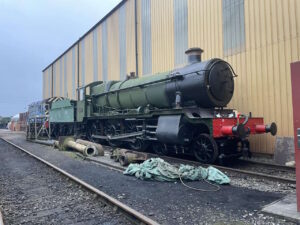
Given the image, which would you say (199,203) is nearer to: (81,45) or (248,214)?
(248,214)

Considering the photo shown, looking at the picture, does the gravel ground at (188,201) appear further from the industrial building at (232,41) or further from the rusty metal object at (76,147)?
the industrial building at (232,41)

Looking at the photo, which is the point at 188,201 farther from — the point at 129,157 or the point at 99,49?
the point at 99,49

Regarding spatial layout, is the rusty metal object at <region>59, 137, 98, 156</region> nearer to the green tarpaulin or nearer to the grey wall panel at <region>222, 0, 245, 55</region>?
the green tarpaulin

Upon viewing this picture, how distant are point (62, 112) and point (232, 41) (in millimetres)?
11493

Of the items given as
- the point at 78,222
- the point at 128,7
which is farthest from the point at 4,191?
the point at 128,7

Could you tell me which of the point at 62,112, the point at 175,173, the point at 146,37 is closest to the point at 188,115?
the point at 175,173

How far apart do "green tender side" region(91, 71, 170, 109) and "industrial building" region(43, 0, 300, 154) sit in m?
2.98

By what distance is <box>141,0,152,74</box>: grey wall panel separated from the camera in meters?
15.8

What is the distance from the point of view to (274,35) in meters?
9.11

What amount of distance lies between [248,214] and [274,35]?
7078 millimetres

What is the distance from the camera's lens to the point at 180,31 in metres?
13.4

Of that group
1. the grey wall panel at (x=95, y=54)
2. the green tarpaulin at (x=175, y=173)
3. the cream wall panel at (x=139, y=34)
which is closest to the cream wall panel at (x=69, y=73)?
the grey wall panel at (x=95, y=54)

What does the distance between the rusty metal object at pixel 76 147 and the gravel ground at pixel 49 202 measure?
2.89 meters

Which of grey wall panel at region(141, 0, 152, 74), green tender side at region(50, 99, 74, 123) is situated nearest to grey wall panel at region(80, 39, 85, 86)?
green tender side at region(50, 99, 74, 123)
